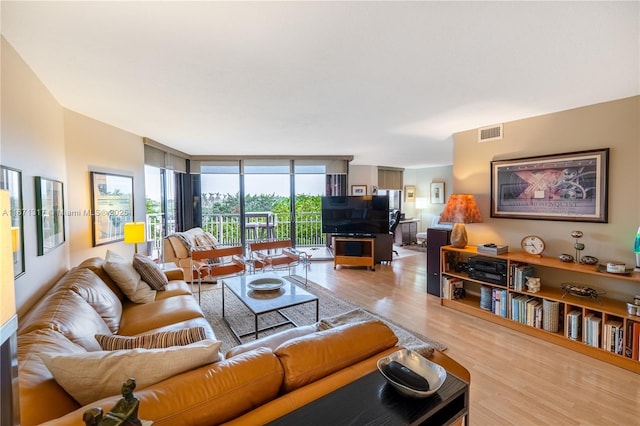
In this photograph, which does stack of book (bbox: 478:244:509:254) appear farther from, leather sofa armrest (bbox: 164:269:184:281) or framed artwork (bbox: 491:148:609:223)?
leather sofa armrest (bbox: 164:269:184:281)

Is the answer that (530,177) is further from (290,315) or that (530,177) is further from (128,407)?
(128,407)

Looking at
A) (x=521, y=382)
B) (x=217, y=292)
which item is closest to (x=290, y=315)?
(x=217, y=292)

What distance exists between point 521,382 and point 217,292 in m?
3.61

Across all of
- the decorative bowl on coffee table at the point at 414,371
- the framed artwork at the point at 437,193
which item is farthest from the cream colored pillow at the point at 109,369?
the framed artwork at the point at 437,193

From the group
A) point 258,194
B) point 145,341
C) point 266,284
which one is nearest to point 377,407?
point 145,341

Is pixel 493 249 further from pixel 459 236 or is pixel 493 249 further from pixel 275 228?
pixel 275 228

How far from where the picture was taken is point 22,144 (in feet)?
5.96

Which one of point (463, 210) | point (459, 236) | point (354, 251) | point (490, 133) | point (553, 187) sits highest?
point (490, 133)

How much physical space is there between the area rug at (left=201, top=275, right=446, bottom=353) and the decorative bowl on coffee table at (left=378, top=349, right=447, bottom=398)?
4.69 ft

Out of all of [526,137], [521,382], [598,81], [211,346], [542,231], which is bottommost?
[521,382]

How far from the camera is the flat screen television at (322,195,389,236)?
5234 mm

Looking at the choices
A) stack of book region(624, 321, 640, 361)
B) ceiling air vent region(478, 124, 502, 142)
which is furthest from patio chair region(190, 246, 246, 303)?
stack of book region(624, 321, 640, 361)

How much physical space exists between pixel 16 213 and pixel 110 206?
1.84 m

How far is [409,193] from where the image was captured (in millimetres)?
8438
